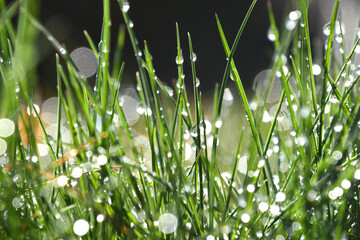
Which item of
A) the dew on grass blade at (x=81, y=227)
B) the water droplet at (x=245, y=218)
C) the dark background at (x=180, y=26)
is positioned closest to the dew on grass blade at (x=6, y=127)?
the dew on grass blade at (x=81, y=227)

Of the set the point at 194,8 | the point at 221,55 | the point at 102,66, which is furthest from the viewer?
the point at 194,8

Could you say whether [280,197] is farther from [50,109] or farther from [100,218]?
[50,109]

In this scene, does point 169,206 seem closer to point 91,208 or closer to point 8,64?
point 91,208

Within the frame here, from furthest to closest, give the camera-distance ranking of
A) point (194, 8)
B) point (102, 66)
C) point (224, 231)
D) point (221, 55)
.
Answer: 1. point (194, 8)
2. point (221, 55)
3. point (102, 66)
4. point (224, 231)

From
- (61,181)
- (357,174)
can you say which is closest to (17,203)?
(61,181)

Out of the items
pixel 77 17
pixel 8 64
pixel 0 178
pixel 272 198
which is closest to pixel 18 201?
pixel 0 178

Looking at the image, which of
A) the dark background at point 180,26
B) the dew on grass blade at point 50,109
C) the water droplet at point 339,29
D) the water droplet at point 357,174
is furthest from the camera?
the dark background at point 180,26

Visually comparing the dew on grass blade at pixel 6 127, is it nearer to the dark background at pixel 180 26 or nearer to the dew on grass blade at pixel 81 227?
the dew on grass blade at pixel 81 227
